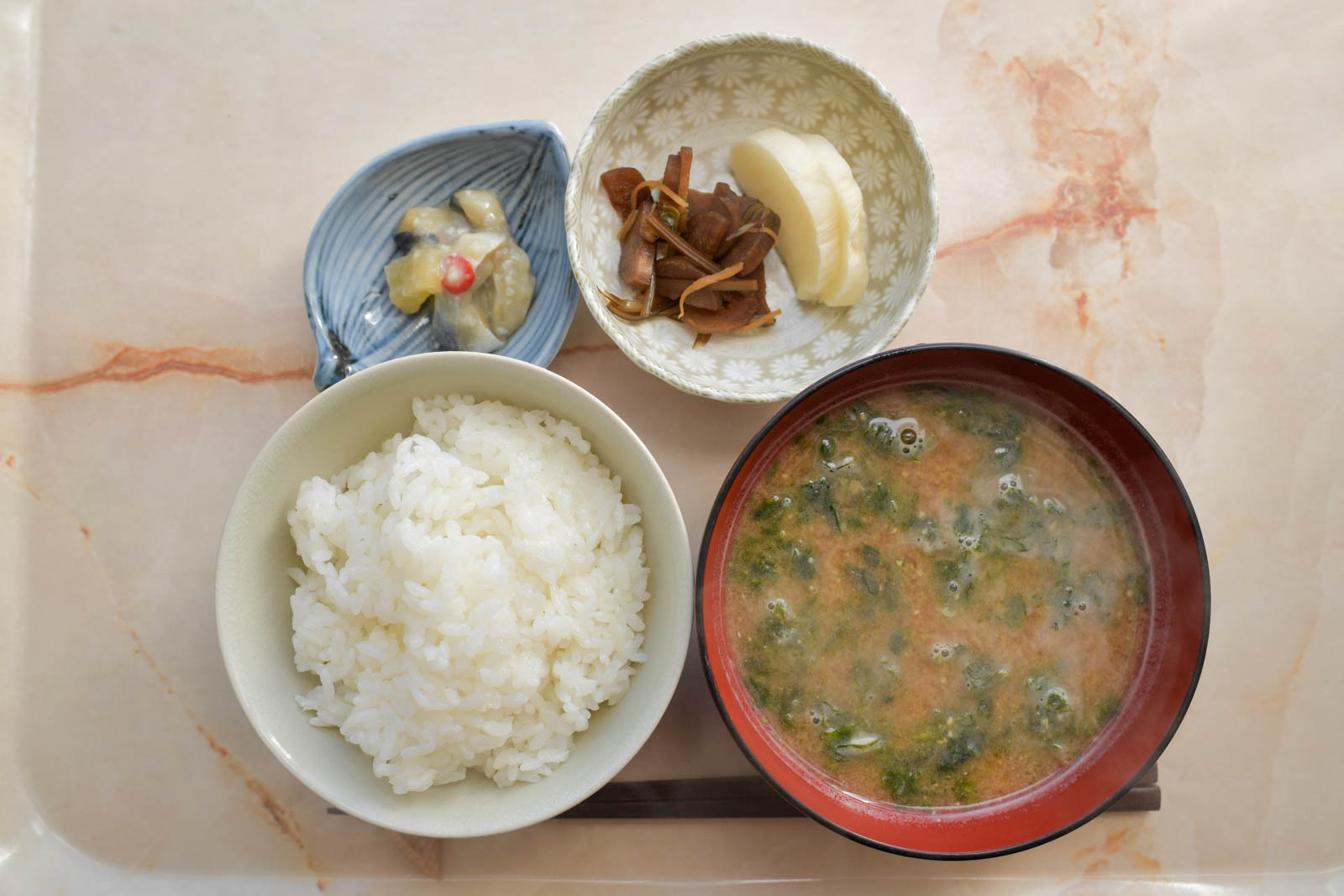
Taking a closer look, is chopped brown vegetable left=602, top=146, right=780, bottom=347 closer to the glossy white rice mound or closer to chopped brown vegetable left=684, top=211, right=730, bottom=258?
chopped brown vegetable left=684, top=211, right=730, bottom=258

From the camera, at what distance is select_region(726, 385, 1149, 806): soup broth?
1.64 m

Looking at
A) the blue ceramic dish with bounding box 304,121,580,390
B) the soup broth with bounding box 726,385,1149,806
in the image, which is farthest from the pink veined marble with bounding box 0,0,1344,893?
the soup broth with bounding box 726,385,1149,806

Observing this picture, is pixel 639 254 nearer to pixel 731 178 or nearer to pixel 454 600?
pixel 731 178

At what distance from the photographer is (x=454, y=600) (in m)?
1.47

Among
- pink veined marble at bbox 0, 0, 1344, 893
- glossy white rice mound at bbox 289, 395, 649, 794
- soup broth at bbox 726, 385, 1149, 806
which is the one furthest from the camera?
pink veined marble at bbox 0, 0, 1344, 893

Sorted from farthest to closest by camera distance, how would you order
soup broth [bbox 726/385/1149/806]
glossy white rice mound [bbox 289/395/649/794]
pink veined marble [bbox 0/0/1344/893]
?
pink veined marble [bbox 0/0/1344/893]
soup broth [bbox 726/385/1149/806]
glossy white rice mound [bbox 289/395/649/794]

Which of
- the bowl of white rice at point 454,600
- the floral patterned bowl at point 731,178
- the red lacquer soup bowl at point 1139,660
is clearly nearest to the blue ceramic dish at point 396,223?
the floral patterned bowl at point 731,178

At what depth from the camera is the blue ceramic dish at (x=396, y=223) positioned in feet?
5.92

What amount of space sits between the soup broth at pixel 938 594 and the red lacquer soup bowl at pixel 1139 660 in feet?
0.08

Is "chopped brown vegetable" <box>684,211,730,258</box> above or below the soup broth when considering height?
above

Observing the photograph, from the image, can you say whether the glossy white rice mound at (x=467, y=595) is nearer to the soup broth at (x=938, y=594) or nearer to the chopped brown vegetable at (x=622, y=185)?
the soup broth at (x=938, y=594)

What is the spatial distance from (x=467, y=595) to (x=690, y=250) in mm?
862

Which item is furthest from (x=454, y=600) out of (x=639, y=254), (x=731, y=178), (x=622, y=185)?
(x=731, y=178)

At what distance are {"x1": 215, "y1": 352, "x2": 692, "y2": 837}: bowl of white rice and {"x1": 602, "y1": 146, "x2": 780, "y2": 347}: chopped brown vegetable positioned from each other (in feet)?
1.27
